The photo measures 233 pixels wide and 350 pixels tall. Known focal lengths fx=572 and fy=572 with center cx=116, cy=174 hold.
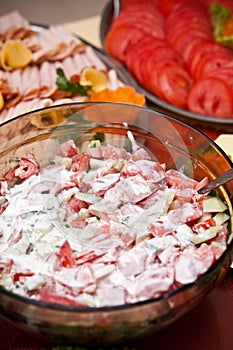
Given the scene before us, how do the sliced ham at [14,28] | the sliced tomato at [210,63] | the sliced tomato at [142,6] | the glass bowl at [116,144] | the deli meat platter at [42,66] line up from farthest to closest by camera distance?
the sliced tomato at [142,6], the sliced ham at [14,28], the sliced tomato at [210,63], the deli meat platter at [42,66], the glass bowl at [116,144]

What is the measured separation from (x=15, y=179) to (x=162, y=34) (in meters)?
0.92

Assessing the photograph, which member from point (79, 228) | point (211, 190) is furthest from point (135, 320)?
point (211, 190)

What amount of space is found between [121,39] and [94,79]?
242 mm

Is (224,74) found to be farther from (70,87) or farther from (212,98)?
(70,87)

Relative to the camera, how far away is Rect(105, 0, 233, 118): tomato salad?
1585 millimetres

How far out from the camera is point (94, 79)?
5.28 ft

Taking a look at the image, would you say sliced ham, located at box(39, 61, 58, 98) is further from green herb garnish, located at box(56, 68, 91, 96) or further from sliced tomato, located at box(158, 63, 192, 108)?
sliced tomato, located at box(158, 63, 192, 108)

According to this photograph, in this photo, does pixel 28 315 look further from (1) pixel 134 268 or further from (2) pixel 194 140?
(2) pixel 194 140

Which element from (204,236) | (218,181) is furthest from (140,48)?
(204,236)

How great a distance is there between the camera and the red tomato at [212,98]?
1.57 meters

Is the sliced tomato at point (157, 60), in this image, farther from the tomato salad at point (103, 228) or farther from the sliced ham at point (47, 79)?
the tomato salad at point (103, 228)

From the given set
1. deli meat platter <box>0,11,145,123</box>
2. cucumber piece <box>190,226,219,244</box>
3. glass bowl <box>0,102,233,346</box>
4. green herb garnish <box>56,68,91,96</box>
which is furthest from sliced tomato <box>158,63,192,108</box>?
cucumber piece <box>190,226,219,244</box>

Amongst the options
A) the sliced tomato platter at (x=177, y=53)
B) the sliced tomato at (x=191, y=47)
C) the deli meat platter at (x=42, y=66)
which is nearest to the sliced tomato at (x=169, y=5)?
the sliced tomato platter at (x=177, y=53)

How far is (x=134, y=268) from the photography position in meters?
0.93
